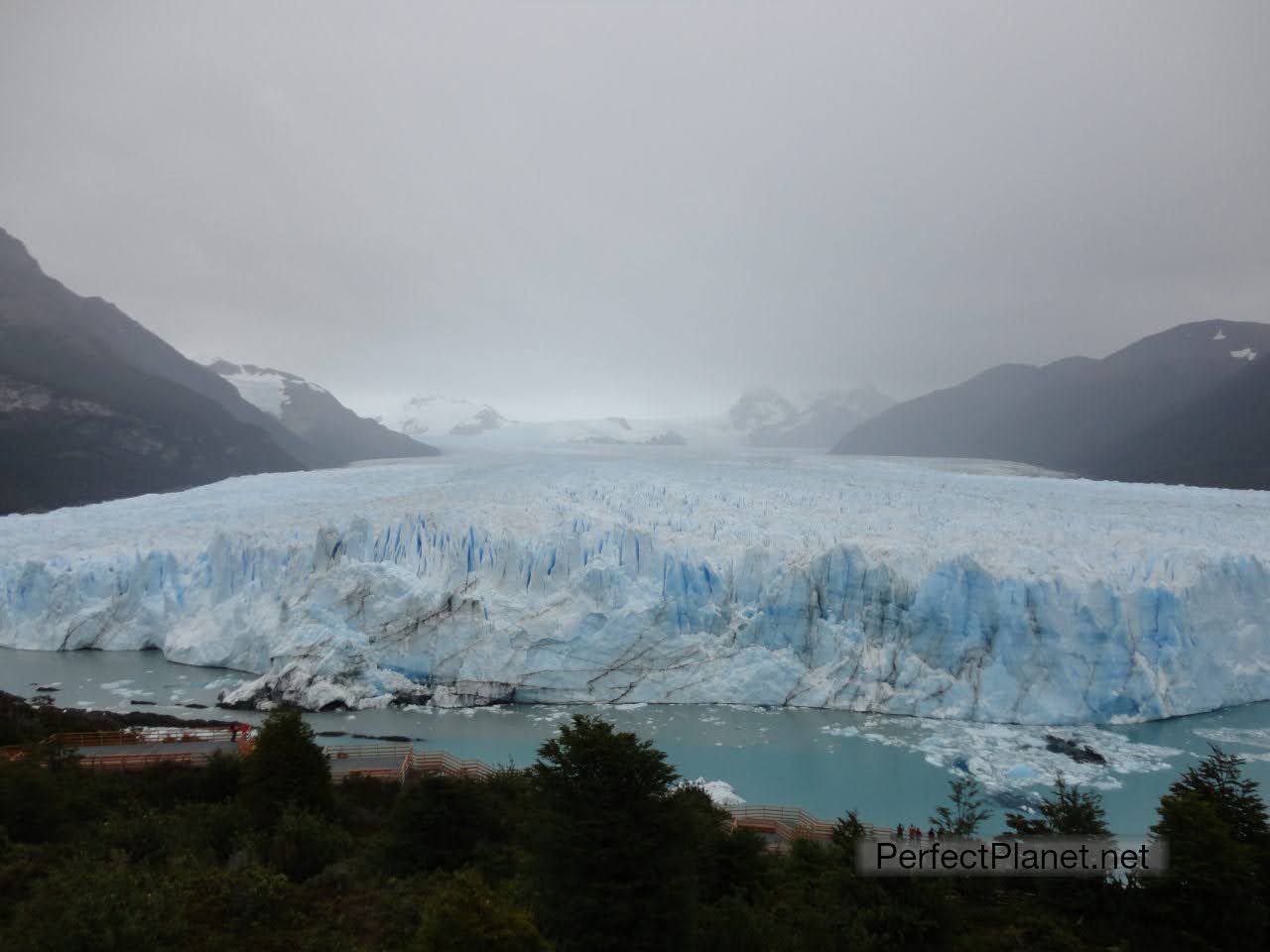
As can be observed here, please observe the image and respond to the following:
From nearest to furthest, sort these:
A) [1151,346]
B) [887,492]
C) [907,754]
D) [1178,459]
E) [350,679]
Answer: [907,754] → [350,679] → [887,492] → [1178,459] → [1151,346]

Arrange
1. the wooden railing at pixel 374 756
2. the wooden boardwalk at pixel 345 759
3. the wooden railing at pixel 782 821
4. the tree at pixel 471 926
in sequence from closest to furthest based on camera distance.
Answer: the tree at pixel 471 926, the wooden railing at pixel 782 821, the wooden boardwalk at pixel 345 759, the wooden railing at pixel 374 756

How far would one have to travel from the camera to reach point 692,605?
17.9 m

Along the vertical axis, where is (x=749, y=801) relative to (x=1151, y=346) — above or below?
below

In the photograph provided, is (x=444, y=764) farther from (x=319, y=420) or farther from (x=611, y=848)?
(x=319, y=420)

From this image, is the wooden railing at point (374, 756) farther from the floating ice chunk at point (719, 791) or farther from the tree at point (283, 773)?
the floating ice chunk at point (719, 791)

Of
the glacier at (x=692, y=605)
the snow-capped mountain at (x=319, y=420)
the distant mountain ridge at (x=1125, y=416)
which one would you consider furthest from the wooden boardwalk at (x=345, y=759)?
the snow-capped mountain at (x=319, y=420)

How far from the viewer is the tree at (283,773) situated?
8945 mm

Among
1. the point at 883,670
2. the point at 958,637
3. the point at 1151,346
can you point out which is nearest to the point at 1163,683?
the point at 958,637

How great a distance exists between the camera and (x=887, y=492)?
24.1 metres

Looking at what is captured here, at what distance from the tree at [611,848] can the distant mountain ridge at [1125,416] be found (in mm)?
50322

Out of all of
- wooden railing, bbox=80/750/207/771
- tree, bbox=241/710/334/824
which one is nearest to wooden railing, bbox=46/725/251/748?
wooden railing, bbox=80/750/207/771

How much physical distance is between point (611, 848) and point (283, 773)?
5784mm

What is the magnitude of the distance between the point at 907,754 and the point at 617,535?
29.0 ft

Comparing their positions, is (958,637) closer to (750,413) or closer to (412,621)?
(412,621)
